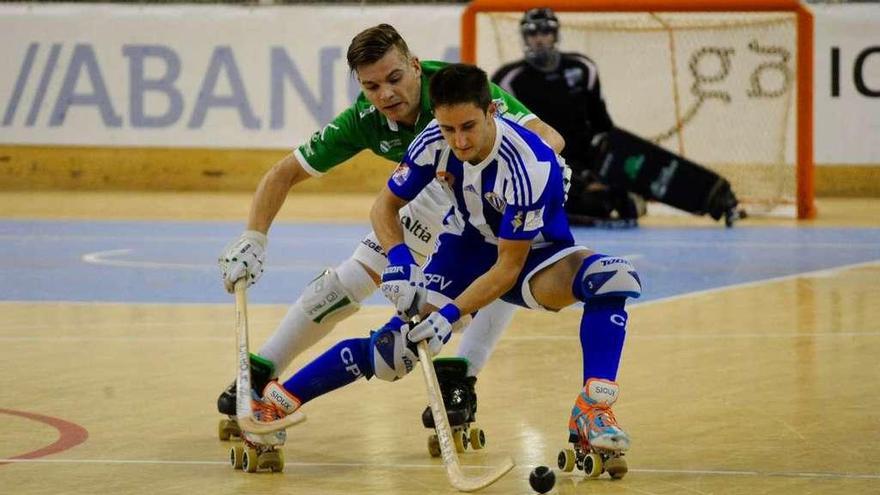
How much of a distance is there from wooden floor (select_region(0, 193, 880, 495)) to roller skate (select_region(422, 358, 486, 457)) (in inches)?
2.2

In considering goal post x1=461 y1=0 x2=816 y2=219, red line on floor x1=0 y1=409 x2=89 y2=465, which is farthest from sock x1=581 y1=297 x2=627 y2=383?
goal post x1=461 y1=0 x2=816 y2=219

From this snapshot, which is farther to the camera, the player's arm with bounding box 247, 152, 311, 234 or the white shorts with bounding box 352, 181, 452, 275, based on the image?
the white shorts with bounding box 352, 181, 452, 275

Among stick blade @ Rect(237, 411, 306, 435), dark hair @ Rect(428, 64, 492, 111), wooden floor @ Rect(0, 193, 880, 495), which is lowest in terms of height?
wooden floor @ Rect(0, 193, 880, 495)

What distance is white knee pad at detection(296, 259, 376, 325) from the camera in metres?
5.82

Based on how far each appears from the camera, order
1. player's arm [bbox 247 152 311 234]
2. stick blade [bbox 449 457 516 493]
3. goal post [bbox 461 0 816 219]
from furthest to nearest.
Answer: goal post [bbox 461 0 816 219], player's arm [bbox 247 152 311 234], stick blade [bbox 449 457 516 493]

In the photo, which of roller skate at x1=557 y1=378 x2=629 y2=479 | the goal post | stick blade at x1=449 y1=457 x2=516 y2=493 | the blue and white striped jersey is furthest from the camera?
the goal post

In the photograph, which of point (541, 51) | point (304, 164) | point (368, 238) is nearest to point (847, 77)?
point (541, 51)

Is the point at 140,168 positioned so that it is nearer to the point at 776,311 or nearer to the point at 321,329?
the point at 776,311

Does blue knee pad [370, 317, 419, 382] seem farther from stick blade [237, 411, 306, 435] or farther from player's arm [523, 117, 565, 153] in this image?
player's arm [523, 117, 565, 153]

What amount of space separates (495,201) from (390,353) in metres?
0.57

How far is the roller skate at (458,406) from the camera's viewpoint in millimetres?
5441

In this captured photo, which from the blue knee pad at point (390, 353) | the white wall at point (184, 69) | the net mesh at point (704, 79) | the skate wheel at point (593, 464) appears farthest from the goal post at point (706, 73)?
the skate wheel at point (593, 464)

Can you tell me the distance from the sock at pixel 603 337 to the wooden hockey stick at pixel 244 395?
2.93 feet

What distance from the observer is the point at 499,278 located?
16.7 feet
